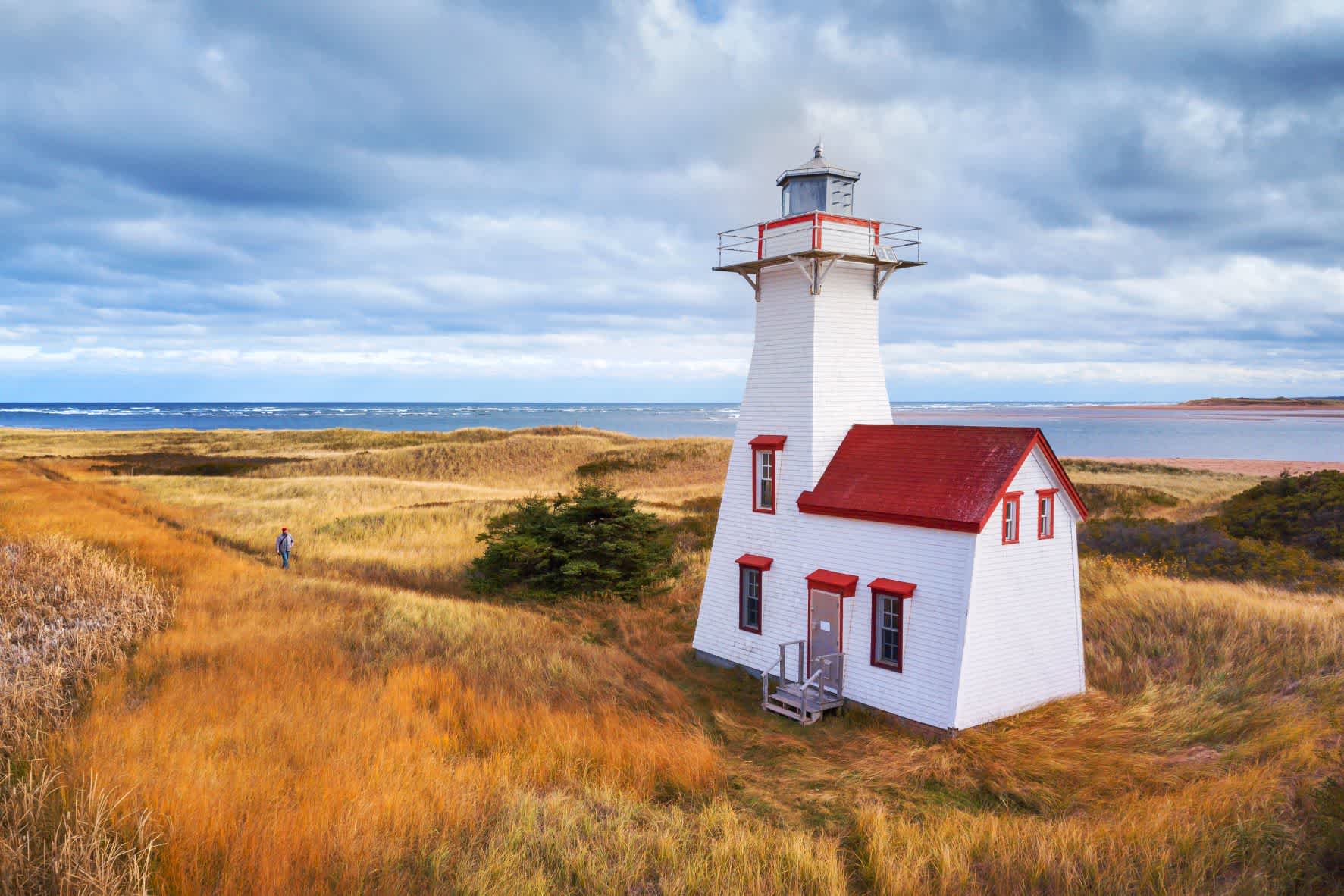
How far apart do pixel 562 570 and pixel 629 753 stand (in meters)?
11.6

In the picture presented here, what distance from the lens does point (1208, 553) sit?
22.5 metres

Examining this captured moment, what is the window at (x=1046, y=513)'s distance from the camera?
13297 mm

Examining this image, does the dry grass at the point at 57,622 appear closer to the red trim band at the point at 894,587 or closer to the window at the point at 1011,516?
the red trim band at the point at 894,587

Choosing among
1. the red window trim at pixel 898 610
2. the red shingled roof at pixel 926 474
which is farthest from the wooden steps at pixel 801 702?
the red shingled roof at pixel 926 474

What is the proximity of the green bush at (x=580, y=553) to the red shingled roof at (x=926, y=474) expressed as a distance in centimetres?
753

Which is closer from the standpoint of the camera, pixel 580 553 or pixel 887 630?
pixel 887 630

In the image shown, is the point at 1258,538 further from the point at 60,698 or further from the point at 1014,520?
the point at 60,698

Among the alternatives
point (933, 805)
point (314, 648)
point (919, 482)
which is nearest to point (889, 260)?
point (919, 482)

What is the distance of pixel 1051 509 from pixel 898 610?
3.38 meters

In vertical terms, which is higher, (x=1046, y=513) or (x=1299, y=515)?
(x=1046, y=513)

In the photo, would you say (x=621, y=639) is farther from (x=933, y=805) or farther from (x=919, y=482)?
(x=933, y=805)

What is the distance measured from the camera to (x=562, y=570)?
20.6m

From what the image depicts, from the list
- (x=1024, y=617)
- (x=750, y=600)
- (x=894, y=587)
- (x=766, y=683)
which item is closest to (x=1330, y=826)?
(x=1024, y=617)

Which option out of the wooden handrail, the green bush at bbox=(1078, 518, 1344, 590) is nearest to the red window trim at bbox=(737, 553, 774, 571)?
the wooden handrail
